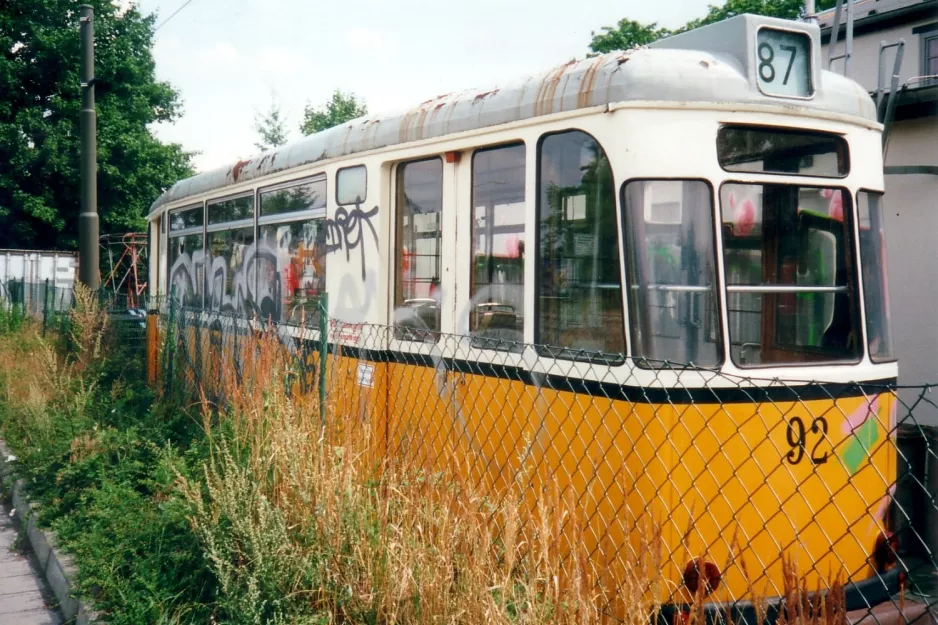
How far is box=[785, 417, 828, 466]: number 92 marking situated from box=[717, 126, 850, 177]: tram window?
1222mm

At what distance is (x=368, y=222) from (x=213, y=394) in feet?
6.61

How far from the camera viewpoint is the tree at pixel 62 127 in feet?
94.5

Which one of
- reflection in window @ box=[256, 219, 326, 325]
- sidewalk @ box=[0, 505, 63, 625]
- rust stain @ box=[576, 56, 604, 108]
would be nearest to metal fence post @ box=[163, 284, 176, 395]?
reflection in window @ box=[256, 219, 326, 325]

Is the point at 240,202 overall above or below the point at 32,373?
above

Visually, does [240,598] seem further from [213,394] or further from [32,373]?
[32,373]

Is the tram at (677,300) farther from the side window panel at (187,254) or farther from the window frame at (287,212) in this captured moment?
the side window panel at (187,254)

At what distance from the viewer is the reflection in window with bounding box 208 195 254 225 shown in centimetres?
831

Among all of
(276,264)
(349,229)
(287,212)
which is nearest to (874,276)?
(349,229)

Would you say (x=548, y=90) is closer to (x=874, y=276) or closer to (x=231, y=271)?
(x=874, y=276)

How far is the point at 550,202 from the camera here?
4691 mm

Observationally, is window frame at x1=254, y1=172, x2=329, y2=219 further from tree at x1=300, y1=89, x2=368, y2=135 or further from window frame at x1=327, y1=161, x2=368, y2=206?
tree at x1=300, y1=89, x2=368, y2=135

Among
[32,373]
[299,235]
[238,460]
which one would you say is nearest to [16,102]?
[32,373]

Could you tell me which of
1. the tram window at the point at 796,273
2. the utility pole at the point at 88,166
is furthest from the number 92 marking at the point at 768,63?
the utility pole at the point at 88,166

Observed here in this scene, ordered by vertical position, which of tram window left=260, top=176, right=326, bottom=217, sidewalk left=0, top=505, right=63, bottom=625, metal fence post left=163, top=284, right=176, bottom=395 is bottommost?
sidewalk left=0, top=505, right=63, bottom=625
